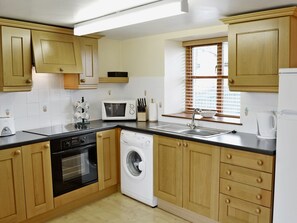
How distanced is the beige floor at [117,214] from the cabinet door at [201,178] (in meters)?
0.32

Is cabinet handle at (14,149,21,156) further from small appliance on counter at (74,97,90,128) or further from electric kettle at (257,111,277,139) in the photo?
electric kettle at (257,111,277,139)

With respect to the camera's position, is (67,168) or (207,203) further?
(67,168)

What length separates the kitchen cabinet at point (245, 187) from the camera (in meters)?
2.40

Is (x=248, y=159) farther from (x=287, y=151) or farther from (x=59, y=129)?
(x=59, y=129)

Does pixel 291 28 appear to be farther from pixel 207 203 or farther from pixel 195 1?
pixel 207 203

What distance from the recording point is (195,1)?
233 cm

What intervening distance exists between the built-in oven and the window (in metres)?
1.55

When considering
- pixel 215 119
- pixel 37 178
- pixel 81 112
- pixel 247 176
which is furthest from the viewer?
pixel 81 112

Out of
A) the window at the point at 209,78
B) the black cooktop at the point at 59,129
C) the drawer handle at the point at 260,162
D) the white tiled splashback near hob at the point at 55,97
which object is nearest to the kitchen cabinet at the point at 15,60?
the white tiled splashback near hob at the point at 55,97

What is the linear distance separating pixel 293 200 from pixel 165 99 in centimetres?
212

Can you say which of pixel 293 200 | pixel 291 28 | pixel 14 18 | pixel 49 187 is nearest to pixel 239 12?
pixel 291 28

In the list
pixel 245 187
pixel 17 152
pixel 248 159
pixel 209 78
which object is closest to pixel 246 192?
pixel 245 187

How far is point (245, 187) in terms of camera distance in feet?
8.36

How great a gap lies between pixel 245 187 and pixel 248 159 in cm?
26
